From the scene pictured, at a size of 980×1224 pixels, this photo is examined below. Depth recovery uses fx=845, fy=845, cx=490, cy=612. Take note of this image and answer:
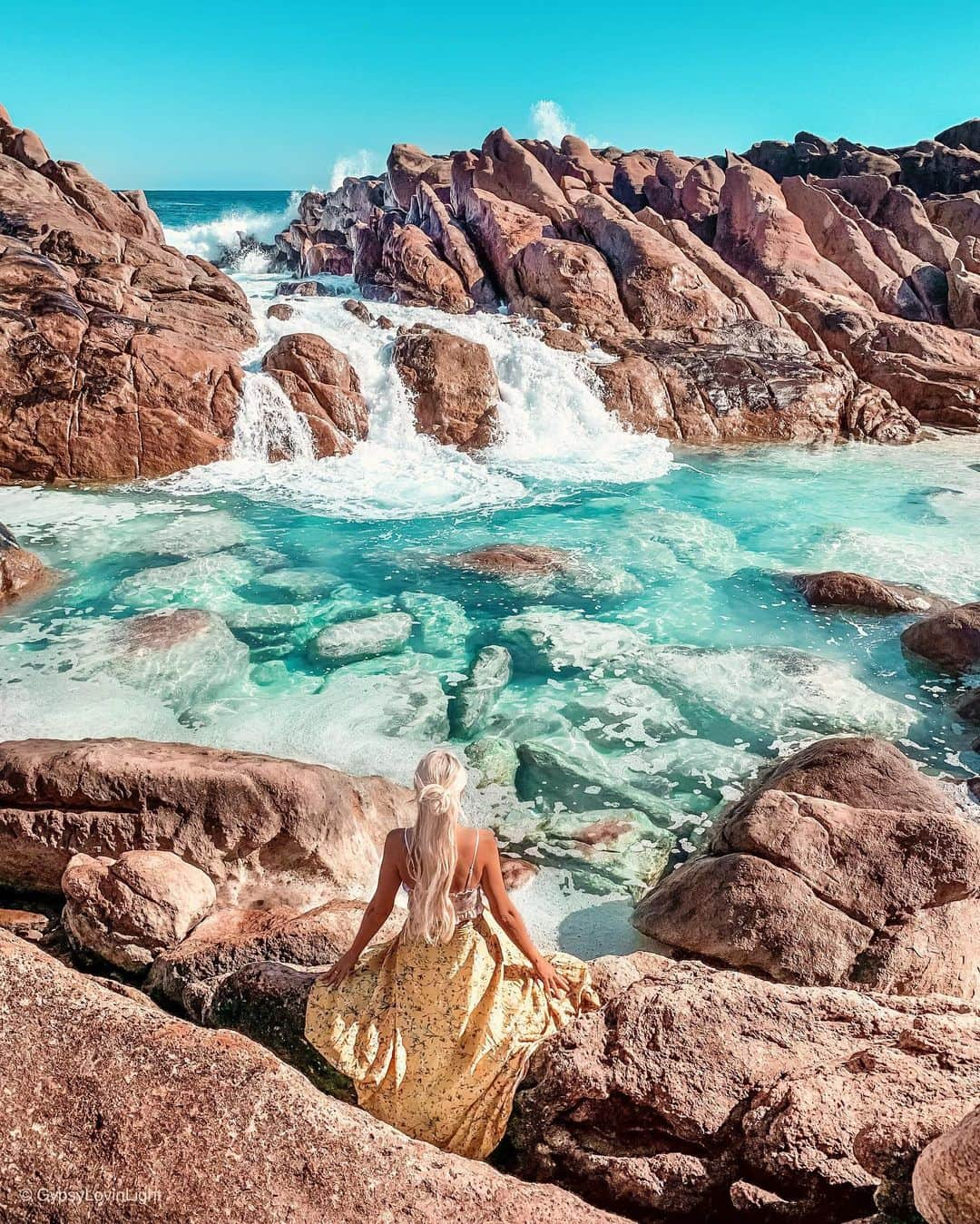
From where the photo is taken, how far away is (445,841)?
11.0 ft

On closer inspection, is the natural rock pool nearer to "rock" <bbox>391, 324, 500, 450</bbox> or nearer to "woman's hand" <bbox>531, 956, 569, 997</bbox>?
"rock" <bbox>391, 324, 500, 450</bbox>

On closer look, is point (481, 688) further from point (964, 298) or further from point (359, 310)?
point (964, 298)

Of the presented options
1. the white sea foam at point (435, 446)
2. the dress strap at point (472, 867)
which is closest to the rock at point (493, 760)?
the dress strap at point (472, 867)

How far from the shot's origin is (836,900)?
4.77 m

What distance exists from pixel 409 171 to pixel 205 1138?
40249 millimetres

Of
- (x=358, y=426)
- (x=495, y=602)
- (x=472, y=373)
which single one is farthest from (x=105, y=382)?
(x=495, y=602)

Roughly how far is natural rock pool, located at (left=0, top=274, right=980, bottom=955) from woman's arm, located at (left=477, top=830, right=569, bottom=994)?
2054 mm

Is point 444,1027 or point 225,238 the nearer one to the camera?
point 444,1027

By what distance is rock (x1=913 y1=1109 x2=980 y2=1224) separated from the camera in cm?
219

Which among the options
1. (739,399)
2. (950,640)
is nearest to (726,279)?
(739,399)

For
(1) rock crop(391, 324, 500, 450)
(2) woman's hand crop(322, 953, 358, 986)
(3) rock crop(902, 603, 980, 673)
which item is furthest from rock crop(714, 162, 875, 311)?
(2) woman's hand crop(322, 953, 358, 986)

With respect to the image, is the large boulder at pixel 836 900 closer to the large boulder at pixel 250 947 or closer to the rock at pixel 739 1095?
the rock at pixel 739 1095

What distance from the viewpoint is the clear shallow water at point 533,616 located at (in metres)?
7.89

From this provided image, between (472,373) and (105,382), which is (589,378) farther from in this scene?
(105,382)
